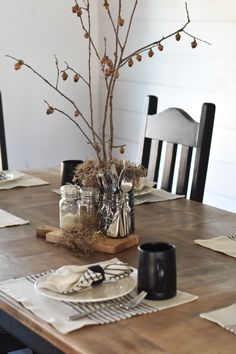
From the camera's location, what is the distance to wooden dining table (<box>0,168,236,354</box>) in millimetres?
1178

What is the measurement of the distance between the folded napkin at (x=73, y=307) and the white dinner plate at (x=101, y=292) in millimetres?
13

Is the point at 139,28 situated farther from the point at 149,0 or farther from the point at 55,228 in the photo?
the point at 55,228

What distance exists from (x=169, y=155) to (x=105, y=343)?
1344mm

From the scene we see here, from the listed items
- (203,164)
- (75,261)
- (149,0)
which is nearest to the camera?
(75,261)

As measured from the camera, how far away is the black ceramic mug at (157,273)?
4.42ft

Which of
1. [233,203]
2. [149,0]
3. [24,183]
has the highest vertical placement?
[149,0]

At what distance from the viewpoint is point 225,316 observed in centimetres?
127

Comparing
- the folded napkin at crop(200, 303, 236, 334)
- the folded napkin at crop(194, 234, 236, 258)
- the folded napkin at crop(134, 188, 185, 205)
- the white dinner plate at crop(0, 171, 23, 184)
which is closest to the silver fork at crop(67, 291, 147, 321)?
the folded napkin at crop(200, 303, 236, 334)

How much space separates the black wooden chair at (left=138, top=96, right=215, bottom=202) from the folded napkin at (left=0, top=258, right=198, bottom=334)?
999 mm

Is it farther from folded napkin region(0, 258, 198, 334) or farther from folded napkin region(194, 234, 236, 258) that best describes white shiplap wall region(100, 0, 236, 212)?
folded napkin region(0, 258, 198, 334)

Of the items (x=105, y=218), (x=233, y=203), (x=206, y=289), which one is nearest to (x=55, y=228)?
(x=105, y=218)

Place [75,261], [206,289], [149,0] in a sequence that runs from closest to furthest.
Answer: [206,289], [75,261], [149,0]

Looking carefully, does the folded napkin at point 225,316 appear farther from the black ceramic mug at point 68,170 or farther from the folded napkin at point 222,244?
the black ceramic mug at point 68,170

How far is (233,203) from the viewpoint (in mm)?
3164
